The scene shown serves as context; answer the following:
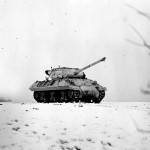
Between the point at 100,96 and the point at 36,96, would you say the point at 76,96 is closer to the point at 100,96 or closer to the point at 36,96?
the point at 100,96

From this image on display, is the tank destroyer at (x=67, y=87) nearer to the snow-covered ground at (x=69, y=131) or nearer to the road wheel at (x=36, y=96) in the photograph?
the road wheel at (x=36, y=96)

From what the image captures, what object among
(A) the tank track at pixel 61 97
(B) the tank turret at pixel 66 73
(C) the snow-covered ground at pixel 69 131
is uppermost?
(B) the tank turret at pixel 66 73

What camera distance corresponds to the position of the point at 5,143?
7.93m

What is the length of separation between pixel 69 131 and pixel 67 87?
11393 millimetres

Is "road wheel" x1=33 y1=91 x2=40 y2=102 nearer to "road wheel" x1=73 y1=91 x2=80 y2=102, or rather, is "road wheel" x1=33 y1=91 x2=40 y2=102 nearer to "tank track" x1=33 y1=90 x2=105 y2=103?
"tank track" x1=33 y1=90 x2=105 y2=103

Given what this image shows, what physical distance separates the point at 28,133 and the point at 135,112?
5.66m

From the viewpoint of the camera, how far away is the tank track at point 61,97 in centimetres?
2134

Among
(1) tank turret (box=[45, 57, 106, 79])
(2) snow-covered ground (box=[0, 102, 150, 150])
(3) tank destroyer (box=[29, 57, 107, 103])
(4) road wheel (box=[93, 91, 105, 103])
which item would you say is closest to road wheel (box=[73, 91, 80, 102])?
(3) tank destroyer (box=[29, 57, 107, 103])

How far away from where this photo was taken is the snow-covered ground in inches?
333

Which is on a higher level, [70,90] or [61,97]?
[70,90]

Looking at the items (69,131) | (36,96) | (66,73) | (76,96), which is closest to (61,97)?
(76,96)

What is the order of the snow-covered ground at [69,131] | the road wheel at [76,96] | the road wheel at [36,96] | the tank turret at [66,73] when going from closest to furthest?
the snow-covered ground at [69,131]
the road wheel at [76,96]
the tank turret at [66,73]
the road wheel at [36,96]

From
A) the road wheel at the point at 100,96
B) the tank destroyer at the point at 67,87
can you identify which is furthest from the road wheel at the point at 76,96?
the road wheel at the point at 100,96

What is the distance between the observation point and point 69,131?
966 cm
